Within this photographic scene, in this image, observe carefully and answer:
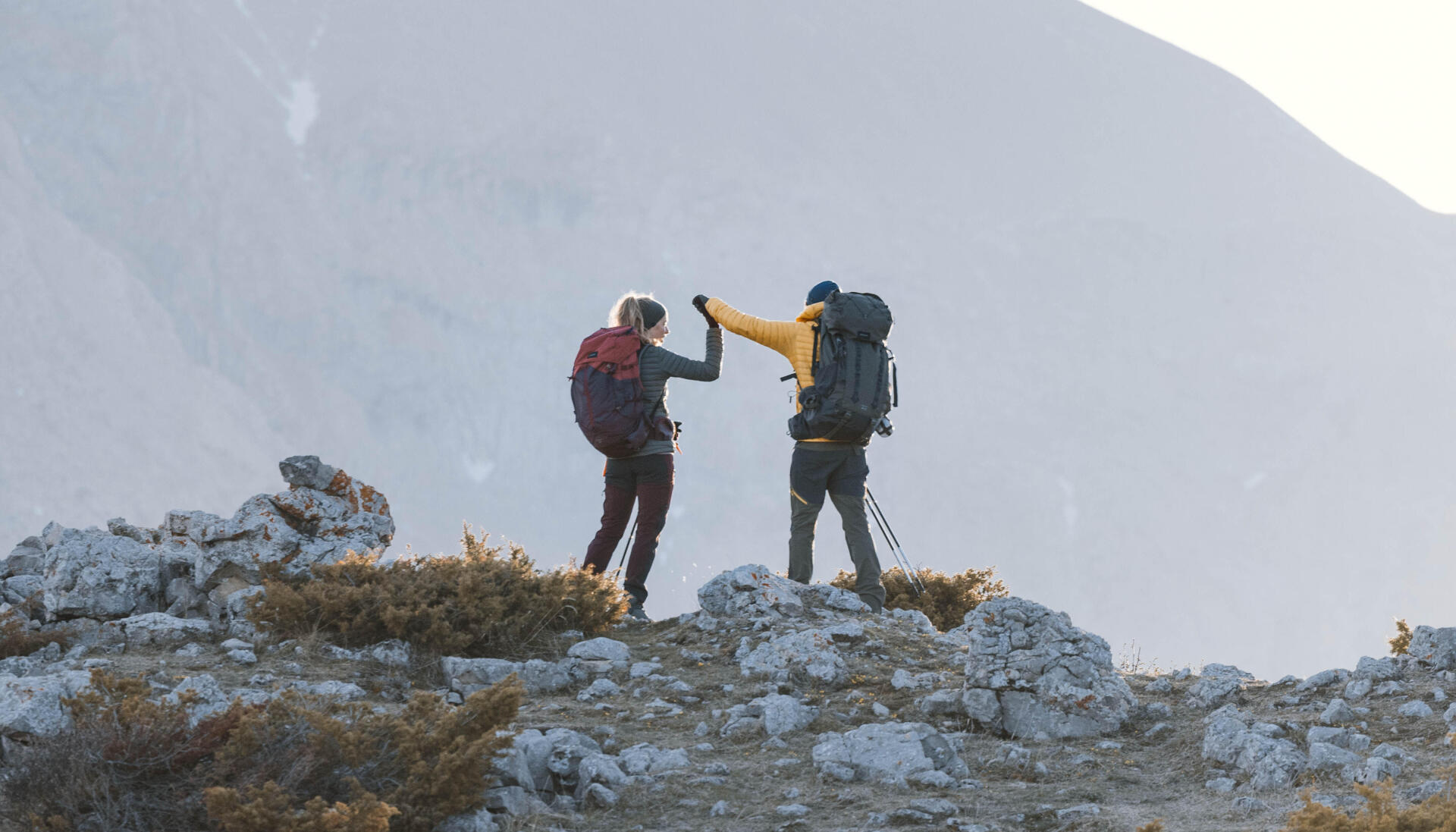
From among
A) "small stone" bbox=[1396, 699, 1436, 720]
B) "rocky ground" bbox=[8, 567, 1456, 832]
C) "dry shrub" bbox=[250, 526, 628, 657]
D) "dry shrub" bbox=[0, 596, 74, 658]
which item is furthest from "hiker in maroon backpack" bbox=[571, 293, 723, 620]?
"small stone" bbox=[1396, 699, 1436, 720]

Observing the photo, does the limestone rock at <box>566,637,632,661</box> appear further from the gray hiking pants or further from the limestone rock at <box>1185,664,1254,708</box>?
the limestone rock at <box>1185,664,1254,708</box>

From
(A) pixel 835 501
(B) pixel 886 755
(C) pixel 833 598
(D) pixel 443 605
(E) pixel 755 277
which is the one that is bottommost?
(B) pixel 886 755

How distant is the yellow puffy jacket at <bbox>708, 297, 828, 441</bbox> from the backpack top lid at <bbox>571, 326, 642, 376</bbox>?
2.48 feet

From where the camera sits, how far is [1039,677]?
20.9 feet

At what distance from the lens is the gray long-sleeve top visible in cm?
856

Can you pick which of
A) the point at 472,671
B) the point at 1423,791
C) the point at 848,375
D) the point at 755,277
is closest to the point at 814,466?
the point at 848,375

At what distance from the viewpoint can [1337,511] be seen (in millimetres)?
73000

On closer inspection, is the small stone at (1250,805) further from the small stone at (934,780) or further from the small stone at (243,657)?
the small stone at (243,657)

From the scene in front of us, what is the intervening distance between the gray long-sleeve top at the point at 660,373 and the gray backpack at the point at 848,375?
2.48ft

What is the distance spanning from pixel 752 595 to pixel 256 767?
4772 mm

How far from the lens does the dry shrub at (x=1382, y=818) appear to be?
12.2 feet

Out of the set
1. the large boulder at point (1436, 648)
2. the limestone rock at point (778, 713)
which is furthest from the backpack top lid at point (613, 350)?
the large boulder at point (1436, 648)

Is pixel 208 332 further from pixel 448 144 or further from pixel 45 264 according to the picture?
pixel 448 144

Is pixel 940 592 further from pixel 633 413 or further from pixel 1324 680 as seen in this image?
pixel 1324 680
